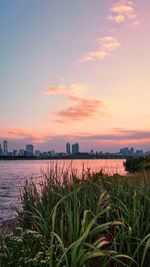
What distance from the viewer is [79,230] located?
655 centimetres

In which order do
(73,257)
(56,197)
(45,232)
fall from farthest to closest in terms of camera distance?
(56,197), (45,232), (73,257)

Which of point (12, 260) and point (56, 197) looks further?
point (56, 197)

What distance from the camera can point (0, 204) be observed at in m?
28.5

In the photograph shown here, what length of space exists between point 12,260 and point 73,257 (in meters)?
1.14

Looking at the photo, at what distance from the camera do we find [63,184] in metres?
9.21

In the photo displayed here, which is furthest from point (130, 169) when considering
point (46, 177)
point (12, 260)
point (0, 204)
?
point (12, 260)

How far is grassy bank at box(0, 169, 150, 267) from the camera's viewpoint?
5617 mm

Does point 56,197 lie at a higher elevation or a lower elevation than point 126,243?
higher

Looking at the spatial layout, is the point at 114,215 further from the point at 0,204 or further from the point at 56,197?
the point at 0,204

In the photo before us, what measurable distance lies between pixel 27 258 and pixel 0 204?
23307 millimetres

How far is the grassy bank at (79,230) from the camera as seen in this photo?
5617 millimetres

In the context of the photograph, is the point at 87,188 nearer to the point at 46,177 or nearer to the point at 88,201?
the point at 88,201

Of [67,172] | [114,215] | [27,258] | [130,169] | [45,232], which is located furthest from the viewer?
[130,169]

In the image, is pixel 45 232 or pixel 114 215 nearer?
pixel 45 232
